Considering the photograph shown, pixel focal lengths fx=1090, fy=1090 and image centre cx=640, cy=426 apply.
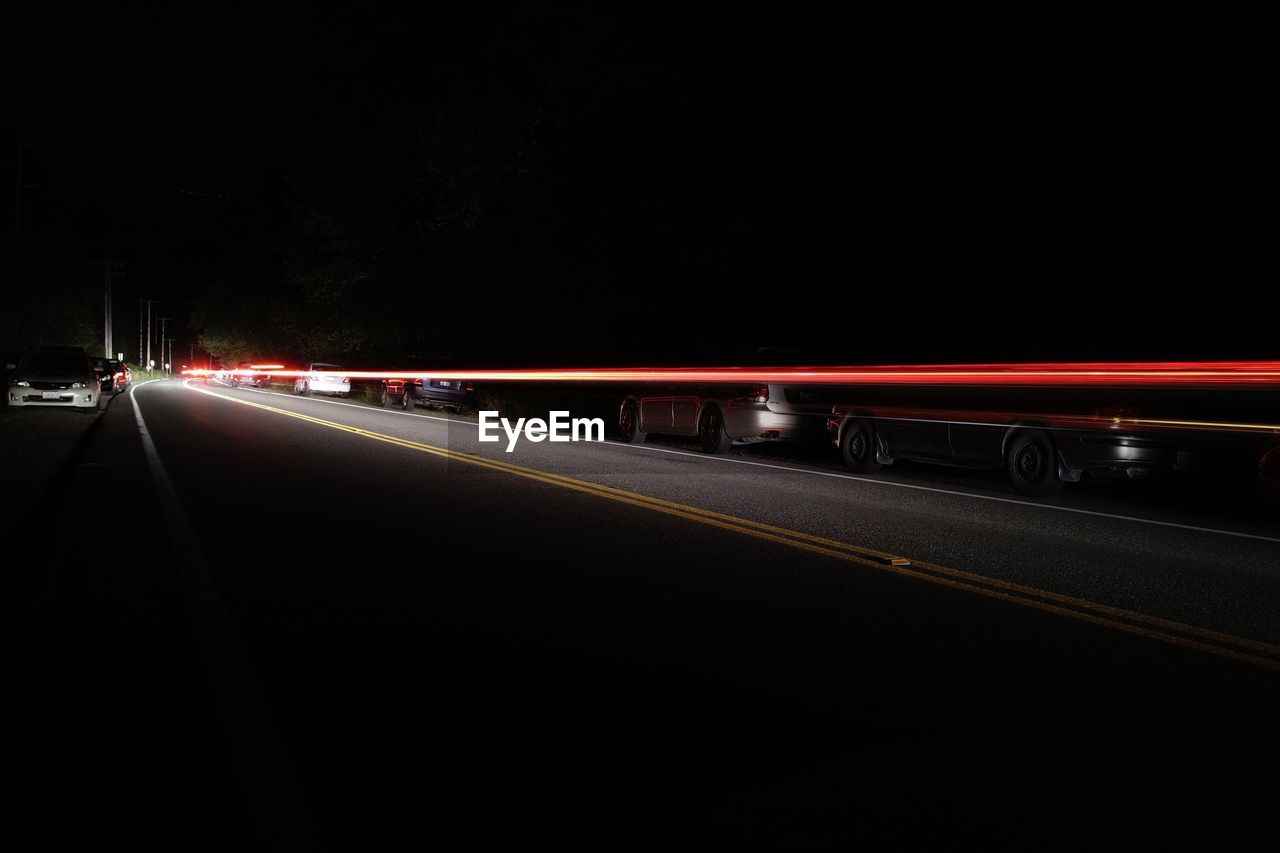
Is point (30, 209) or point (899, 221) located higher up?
point (30, 209)

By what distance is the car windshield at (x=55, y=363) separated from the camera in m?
28.6

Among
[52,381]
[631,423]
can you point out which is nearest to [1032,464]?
[631,423]

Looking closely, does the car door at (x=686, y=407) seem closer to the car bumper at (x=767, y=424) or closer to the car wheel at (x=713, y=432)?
the car wheel at (x=713, y=432)

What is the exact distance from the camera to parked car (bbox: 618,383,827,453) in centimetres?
1719

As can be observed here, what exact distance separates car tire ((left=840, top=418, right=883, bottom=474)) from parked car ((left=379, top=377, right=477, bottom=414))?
62.6ft

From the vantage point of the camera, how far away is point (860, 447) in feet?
50.7

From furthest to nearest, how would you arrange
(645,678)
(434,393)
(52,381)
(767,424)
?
1. (434,393)
2. (52,381)
3. (767,424)
4. (645,678)

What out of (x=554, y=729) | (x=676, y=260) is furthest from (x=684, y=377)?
(x=554, y=729)

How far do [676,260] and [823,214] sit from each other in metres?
6.14

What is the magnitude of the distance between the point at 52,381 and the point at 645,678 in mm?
27318

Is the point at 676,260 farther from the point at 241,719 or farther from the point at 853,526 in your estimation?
the point at 241,719

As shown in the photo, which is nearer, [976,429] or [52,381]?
[976,429]

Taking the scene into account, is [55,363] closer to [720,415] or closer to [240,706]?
[720,415]

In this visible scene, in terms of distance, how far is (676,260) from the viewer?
1201 inches
